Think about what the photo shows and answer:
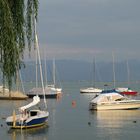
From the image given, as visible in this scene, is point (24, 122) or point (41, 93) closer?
point (24, 122)

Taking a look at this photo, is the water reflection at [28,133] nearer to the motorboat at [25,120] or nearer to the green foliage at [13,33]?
the motorboat at [25,120]

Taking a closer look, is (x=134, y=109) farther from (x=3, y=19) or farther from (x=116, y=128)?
(x=3, y=19)

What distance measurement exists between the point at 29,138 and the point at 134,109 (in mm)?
30182

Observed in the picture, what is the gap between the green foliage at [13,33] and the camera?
35.7ft

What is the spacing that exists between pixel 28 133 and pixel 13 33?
26479mm

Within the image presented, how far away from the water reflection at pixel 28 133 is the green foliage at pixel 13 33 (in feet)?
77.8

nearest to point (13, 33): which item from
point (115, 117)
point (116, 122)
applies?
point (116, 122)

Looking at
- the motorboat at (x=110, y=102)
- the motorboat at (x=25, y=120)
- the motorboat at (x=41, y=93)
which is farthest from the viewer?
the motorboat at (x=41, y=93)

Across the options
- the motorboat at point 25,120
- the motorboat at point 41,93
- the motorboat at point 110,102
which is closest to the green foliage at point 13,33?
the motorboat at point 25,120

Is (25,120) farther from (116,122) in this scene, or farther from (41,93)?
(41,93)

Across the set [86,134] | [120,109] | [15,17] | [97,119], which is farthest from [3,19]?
[120,109]

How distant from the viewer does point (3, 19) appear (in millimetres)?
10828

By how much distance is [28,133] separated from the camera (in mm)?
36562

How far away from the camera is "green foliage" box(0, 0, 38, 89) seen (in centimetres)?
1088
